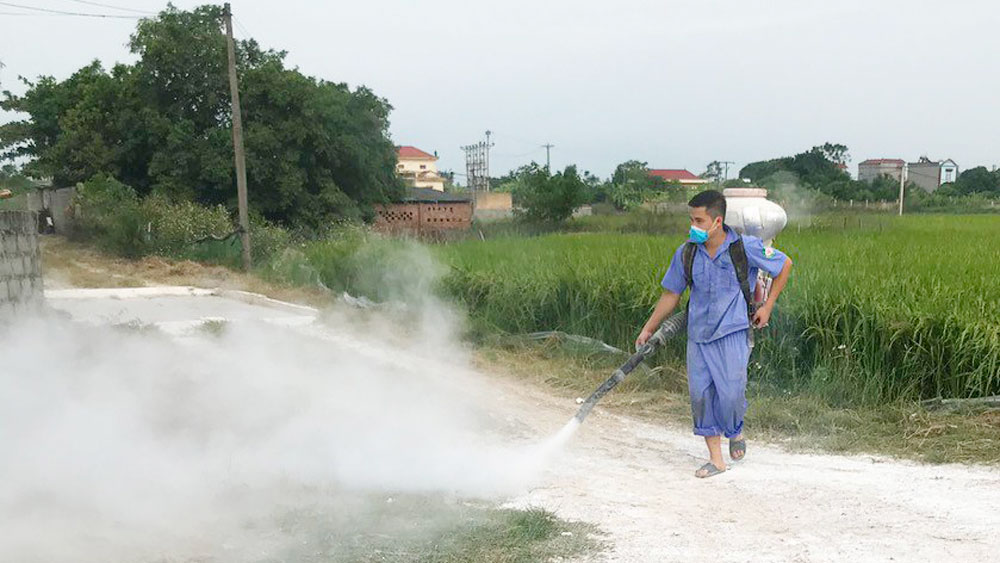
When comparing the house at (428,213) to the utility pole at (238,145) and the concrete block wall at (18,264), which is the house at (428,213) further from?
the concrete block wall at (18,264)

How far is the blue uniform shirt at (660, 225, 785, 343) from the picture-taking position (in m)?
4.05

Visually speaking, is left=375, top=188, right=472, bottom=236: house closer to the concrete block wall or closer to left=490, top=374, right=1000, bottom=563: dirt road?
the concrete block wall

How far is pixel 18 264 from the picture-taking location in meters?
7.52

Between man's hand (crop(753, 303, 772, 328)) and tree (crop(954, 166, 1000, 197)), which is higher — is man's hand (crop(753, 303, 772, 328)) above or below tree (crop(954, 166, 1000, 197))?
below

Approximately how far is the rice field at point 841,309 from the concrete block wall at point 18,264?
13.8 ft

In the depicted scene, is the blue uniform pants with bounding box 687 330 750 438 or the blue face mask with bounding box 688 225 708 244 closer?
the blue face mask with bounding box 688 225 708 244

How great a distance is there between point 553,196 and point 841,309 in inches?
755

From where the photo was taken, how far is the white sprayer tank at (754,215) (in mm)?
4672

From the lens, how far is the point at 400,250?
1109 centimetres

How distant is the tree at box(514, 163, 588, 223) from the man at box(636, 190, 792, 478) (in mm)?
20012

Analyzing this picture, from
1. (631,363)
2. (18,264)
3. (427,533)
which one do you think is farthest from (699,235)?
(18,264)

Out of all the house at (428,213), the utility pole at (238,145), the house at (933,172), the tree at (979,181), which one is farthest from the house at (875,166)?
the utility pole at (238,145)

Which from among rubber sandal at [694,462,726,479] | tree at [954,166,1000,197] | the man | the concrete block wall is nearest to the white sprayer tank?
the man

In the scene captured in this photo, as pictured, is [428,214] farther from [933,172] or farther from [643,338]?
[933,172]
